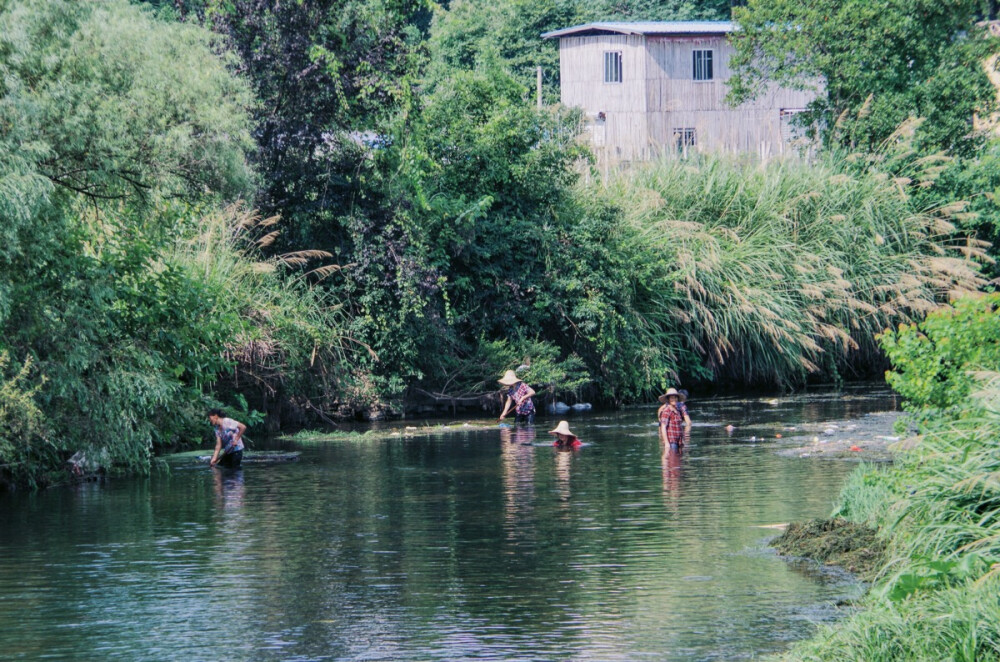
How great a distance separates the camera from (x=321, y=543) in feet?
56.5

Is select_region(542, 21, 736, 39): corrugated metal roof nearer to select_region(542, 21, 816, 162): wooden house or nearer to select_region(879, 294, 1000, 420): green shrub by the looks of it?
select_region(542, 21, 816, 162): wooden house

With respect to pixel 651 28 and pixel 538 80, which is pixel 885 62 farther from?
pixel 538 80

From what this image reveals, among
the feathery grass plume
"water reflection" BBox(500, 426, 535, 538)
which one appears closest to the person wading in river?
the feathery grass plume

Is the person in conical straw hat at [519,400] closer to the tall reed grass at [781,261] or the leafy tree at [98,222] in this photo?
the tall reed grass at [781,261]

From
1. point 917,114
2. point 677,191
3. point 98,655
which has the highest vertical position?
point 917,114

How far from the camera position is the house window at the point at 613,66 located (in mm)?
61875

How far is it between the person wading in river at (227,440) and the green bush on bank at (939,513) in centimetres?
1149

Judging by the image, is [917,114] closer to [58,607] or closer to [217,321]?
[217,321]

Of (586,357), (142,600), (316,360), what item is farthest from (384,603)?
(586,357)

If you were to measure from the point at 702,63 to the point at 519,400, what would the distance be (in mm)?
33493

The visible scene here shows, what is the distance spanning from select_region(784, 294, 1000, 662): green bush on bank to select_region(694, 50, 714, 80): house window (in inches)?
1800

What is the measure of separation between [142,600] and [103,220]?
1002 centimetres

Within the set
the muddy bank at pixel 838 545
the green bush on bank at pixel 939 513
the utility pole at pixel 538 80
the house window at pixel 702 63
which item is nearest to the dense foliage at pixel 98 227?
the muddy bank at pixel 838 545

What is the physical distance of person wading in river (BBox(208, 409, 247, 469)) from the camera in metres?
24.9
